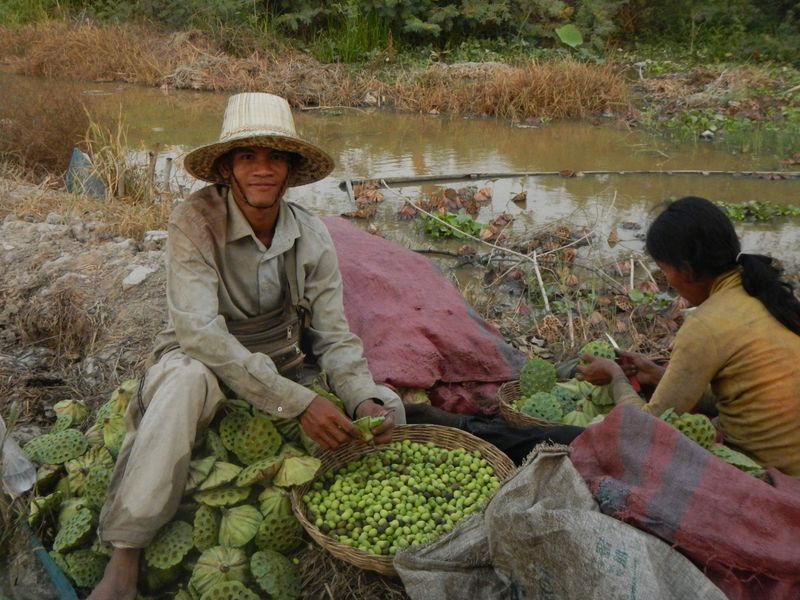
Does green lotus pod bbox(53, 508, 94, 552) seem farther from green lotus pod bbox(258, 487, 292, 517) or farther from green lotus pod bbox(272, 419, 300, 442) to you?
green lotus pod bbox(272, 419, 300, 442)

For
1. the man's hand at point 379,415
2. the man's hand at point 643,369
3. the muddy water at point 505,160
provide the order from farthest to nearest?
the muddy water at point 505,160, the man's hand at point 643,369, the man's hand at point 379,415

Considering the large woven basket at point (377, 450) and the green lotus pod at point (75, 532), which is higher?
the large woven basket at point (377, 450)

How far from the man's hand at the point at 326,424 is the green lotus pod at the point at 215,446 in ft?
0.96

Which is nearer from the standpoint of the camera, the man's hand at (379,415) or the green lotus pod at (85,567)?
the green lotus pod at (85,567)

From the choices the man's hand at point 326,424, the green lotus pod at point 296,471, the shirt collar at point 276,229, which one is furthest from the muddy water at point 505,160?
the green lotus pod at point 296,471

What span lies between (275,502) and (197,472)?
0.88 ft

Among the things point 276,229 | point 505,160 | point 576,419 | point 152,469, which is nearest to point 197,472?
point 152,469

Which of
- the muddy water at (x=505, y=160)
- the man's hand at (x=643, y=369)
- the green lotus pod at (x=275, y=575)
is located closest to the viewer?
the green lotus pod at (x=275, y=575)

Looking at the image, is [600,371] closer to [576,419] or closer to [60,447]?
[576,419]

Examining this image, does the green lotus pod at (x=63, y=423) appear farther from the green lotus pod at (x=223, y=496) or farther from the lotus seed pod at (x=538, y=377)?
the lotus seed pod at (x=538, y=377)

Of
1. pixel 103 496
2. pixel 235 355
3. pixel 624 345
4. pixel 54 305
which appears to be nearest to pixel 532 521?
pixel 235 355

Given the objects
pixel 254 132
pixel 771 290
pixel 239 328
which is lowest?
pixel 239 328

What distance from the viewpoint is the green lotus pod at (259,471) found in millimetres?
2607

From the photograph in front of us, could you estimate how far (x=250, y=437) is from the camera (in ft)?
8.92
